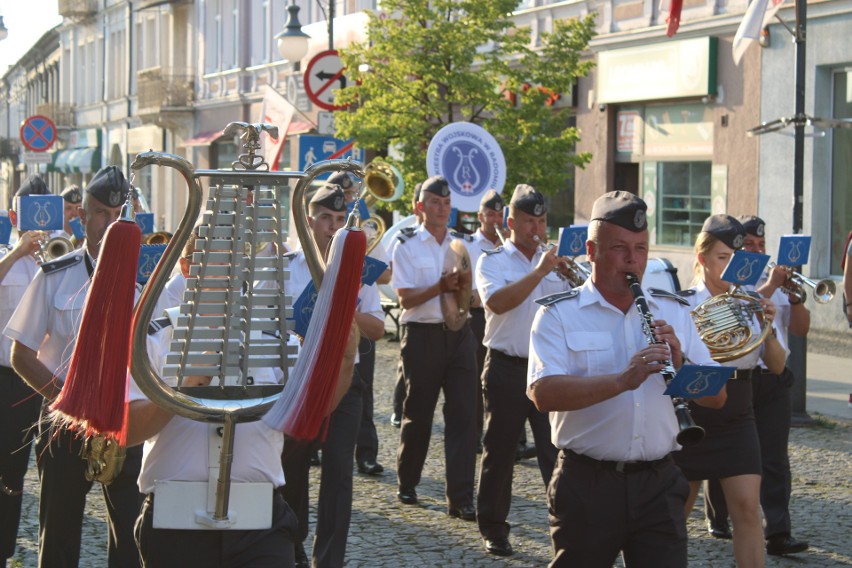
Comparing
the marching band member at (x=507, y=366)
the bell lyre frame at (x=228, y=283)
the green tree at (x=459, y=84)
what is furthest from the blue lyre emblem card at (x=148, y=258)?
the green tree at (x=459, y=84)

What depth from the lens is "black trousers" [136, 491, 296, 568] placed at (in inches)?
156

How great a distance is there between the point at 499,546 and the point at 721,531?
1.31 meters

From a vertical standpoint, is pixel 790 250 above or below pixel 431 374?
above

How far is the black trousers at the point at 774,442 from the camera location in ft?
23.5

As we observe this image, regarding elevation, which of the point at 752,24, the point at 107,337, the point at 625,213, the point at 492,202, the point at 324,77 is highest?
the point at 752,24

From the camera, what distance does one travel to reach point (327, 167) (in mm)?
3752

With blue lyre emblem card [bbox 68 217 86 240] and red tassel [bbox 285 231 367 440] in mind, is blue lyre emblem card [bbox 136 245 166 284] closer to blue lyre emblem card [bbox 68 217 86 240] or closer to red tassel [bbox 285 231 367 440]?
red tassel [bbox 285 231 367 440]

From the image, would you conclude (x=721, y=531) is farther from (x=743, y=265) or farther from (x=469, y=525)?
(x=743, y=265)

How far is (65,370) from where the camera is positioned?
17.8 feet

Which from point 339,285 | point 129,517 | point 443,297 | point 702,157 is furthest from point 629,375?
point 702,157

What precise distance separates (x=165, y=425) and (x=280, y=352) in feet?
1.54

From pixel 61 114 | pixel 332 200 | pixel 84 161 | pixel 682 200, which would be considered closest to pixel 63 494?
pixel 332 200

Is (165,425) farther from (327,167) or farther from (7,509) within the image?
(7,509)

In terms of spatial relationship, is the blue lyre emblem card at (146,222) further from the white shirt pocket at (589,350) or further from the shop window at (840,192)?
the shop window at (840,192)
